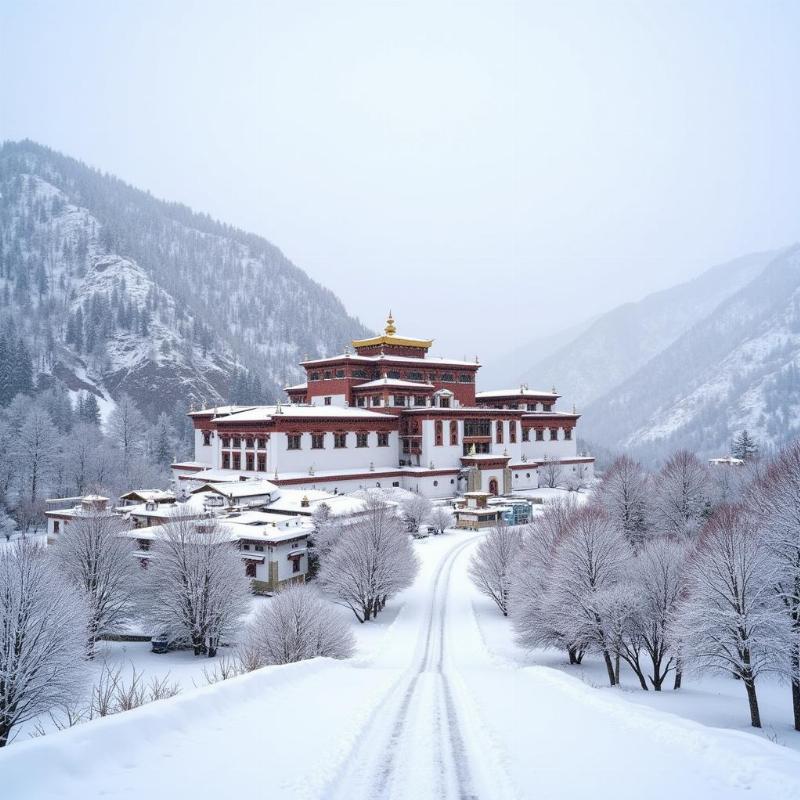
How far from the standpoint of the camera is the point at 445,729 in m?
11.5

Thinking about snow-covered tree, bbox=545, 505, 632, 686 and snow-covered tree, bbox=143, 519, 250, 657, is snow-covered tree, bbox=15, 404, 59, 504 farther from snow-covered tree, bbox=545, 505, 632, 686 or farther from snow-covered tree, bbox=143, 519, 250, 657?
snow-covered tree, bbox=545, 505, 632, 686

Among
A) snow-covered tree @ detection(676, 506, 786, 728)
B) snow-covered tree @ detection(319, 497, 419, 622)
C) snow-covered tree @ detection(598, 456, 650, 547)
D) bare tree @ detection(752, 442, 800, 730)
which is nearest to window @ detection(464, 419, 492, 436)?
snow-covered tree @ detection(598, 456, 650, 547)

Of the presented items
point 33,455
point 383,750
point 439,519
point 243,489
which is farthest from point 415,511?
point 33,455

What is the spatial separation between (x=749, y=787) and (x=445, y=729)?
520cm

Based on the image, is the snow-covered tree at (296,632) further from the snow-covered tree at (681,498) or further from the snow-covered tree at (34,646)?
the snow-covered tree at (681,498)

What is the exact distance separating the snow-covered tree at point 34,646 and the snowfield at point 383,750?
11.1 metres

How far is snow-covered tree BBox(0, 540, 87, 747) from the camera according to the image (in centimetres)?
1986

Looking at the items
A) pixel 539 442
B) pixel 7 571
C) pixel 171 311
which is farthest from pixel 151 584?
pixel 171 311

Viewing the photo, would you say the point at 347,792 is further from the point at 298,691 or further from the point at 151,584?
the point at 151,584

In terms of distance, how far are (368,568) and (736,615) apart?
62.3ft

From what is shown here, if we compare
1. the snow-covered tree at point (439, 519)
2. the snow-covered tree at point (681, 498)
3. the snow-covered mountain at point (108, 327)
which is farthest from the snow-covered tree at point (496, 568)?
the snow-covered mountain at point (108, 327)

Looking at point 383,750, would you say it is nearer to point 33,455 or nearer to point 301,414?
point 301,414

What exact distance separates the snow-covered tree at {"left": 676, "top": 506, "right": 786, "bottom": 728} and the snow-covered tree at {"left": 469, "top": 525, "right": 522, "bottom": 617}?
12.8 metres

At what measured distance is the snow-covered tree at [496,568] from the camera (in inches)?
1362
